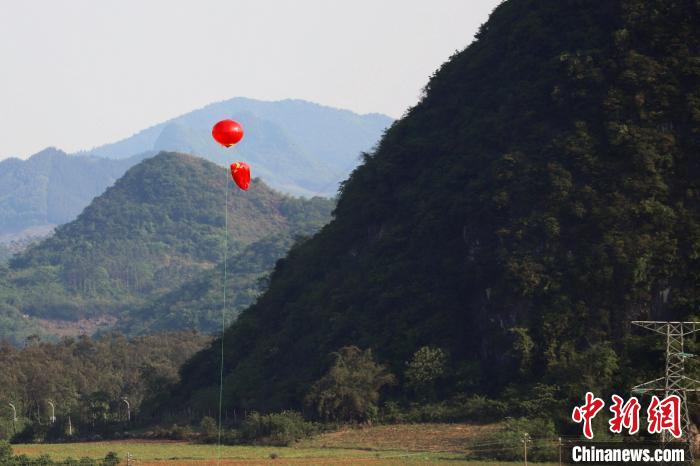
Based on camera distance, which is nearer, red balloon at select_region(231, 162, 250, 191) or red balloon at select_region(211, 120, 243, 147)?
red balloon at select_region(211, 120, 243, 147)

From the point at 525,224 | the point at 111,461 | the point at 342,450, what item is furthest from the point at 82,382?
the point at 111,461

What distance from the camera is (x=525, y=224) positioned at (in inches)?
2867

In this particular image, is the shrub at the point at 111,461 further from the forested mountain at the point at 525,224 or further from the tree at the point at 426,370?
the tree at the point at 426,370

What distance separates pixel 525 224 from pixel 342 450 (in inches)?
690

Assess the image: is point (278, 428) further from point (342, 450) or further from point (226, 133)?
point (226, 133)

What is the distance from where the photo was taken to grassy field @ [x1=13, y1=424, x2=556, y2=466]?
5994 cm

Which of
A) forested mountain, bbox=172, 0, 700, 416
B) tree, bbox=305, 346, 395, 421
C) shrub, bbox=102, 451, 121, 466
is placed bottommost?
shrub, bbox=102, 451, 121, 466

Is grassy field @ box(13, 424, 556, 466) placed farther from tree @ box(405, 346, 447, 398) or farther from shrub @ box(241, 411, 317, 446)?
tree @ box(405, 346, 447, 398)

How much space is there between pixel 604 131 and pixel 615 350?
1399 centimetres

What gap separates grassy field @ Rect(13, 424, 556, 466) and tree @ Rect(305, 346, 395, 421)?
2107 millimetres

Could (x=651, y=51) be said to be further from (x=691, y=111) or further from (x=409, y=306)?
(x=409, y=306)

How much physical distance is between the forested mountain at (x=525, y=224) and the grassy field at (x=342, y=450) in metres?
4.82

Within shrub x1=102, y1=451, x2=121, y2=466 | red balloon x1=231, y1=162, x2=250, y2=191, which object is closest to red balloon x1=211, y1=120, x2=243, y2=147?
red balloon x1=231, y1=162, x2=250, y2=191

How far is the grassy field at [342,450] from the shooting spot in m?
59.9
